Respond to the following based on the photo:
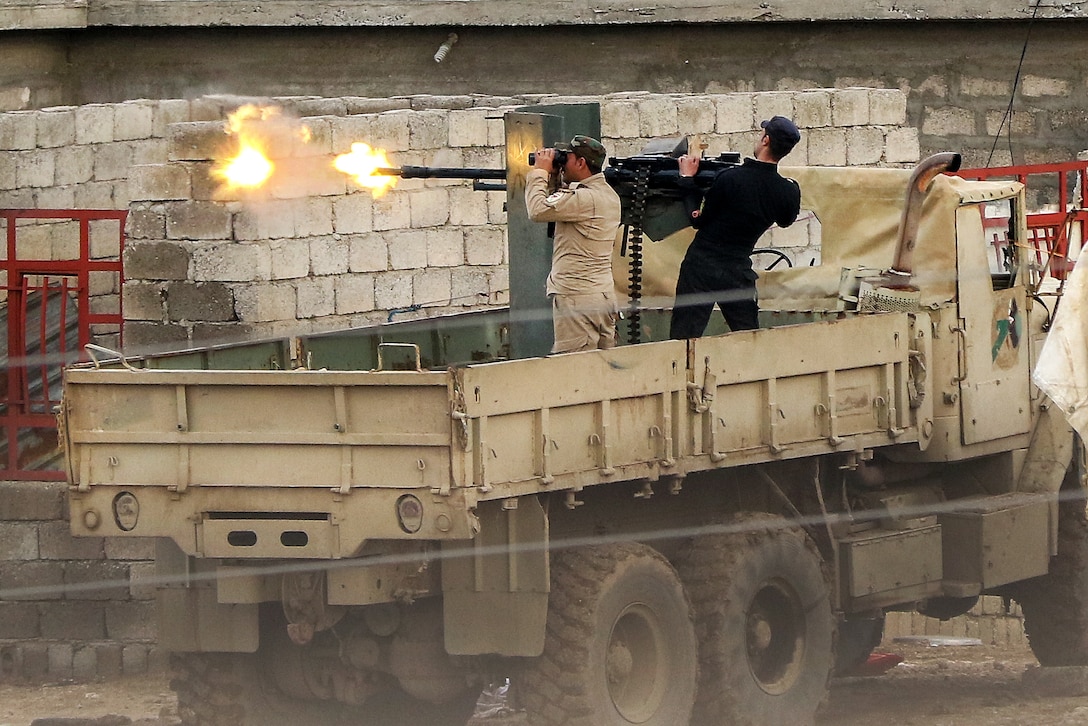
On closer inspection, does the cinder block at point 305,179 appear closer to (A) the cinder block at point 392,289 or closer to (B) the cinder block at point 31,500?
(A) the cinder block at point 392,289

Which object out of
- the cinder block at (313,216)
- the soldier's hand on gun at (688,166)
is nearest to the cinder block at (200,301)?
the cinder block at (313,216)

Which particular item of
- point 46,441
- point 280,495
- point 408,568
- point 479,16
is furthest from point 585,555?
point 479,16

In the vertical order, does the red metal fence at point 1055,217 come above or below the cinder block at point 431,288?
above

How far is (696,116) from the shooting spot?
13.3 metres

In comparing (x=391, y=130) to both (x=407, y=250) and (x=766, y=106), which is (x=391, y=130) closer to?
(x=407, y=250)

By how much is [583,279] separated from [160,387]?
224cm

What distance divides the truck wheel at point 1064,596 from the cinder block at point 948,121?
6334 millimetres

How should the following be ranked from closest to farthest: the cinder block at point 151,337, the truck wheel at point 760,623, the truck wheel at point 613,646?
the truck wheel at point 613,646
the truck wheel at point 760,623
the cinder block at point 151,337

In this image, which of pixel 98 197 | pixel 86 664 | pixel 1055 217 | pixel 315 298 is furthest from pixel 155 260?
pixel 1055 217

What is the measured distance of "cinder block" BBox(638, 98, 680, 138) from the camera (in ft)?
43.6

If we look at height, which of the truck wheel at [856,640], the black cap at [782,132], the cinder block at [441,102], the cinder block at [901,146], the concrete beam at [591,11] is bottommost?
the truck wheel at [856,640]

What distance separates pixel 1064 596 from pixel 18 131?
24.9ft

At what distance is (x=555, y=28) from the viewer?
707 inches

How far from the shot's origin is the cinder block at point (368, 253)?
12.5 meters
